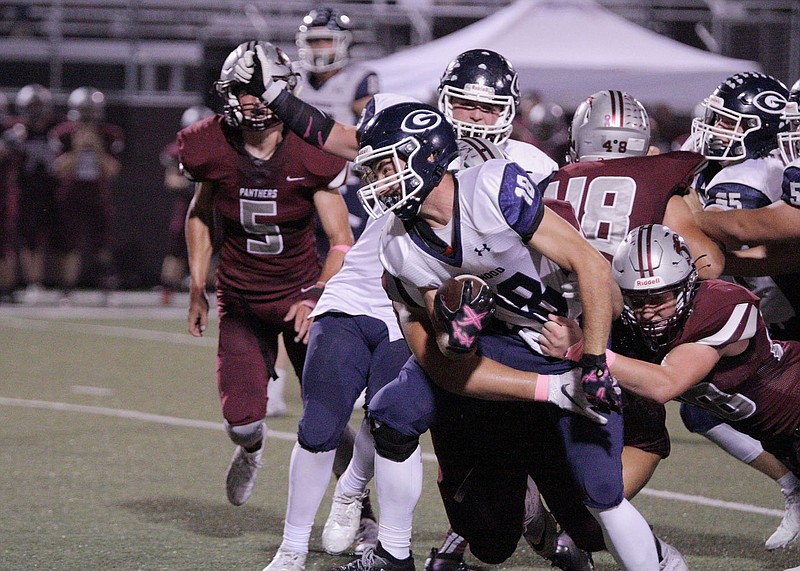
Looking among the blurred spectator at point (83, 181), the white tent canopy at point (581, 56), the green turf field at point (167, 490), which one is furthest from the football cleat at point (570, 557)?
the blurred spectator at point (83, 181)

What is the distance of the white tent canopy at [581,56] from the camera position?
12203mm

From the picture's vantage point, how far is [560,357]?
354 cm

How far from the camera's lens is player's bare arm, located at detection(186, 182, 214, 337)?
16.7ft

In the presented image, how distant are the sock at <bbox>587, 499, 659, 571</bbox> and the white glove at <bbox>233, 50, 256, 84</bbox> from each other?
169 cm

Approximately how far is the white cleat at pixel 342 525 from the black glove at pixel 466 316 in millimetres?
1177

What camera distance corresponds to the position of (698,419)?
187 inches

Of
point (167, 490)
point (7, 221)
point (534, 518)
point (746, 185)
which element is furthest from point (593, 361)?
point (7, 221)

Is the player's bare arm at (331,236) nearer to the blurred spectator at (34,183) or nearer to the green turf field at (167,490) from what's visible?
the green turf field at (167,490)

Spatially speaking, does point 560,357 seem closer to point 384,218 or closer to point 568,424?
point 568,424

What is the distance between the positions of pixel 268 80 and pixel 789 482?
7.48 ft

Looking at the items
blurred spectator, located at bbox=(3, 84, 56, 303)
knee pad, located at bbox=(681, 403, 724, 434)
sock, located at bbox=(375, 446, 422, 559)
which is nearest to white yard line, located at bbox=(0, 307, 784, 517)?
knee pad, located at bbox=(681, 403, 724, 434)

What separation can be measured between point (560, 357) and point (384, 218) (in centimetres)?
109

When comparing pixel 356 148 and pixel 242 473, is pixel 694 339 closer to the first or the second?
pixel 356 148

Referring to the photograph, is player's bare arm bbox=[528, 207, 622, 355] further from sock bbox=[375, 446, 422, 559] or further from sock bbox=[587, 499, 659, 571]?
sock bbox=[375, 446, 422, 559]
